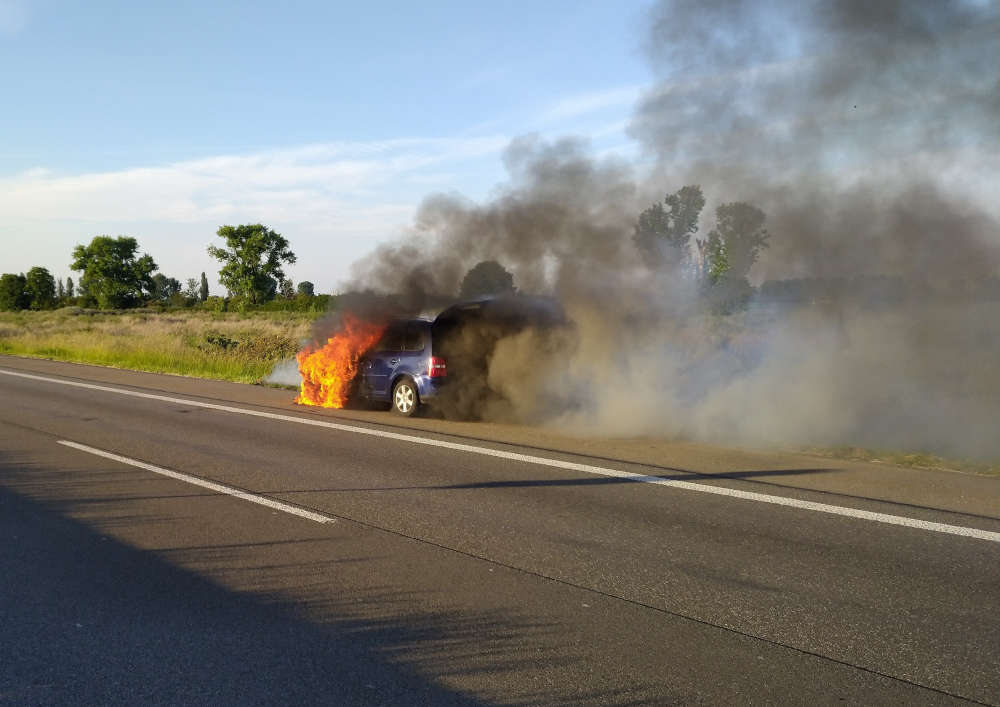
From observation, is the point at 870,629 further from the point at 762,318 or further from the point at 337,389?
the point at 762,318

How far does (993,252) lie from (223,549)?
11360 millimetres

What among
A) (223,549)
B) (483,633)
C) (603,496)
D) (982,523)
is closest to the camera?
(483,633)

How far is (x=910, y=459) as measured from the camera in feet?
32.6

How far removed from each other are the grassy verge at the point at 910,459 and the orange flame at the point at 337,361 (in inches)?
298

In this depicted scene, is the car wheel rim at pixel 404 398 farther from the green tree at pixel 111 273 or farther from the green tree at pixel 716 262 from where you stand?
the green tree at pixel 111 273

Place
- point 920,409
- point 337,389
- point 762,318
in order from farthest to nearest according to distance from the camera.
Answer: point 762,318 < point 337,389 < point 920,409

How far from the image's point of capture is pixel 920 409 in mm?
12211

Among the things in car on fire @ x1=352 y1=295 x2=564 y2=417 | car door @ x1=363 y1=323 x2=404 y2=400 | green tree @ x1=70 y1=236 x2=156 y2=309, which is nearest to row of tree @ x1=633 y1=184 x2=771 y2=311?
car on fire @ x1=352 y1=295 x2=564 y2=417

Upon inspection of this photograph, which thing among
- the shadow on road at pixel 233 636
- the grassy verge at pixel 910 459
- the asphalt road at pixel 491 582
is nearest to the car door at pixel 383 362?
the asphalt road at pixel 491 582

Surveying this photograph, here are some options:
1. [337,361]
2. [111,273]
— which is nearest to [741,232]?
[337,361]

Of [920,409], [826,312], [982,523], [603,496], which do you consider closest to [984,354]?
[920,409]

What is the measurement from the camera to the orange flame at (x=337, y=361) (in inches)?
581

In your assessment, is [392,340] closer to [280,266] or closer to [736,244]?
[736,244]

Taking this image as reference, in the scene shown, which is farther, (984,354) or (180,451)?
(984,354)
